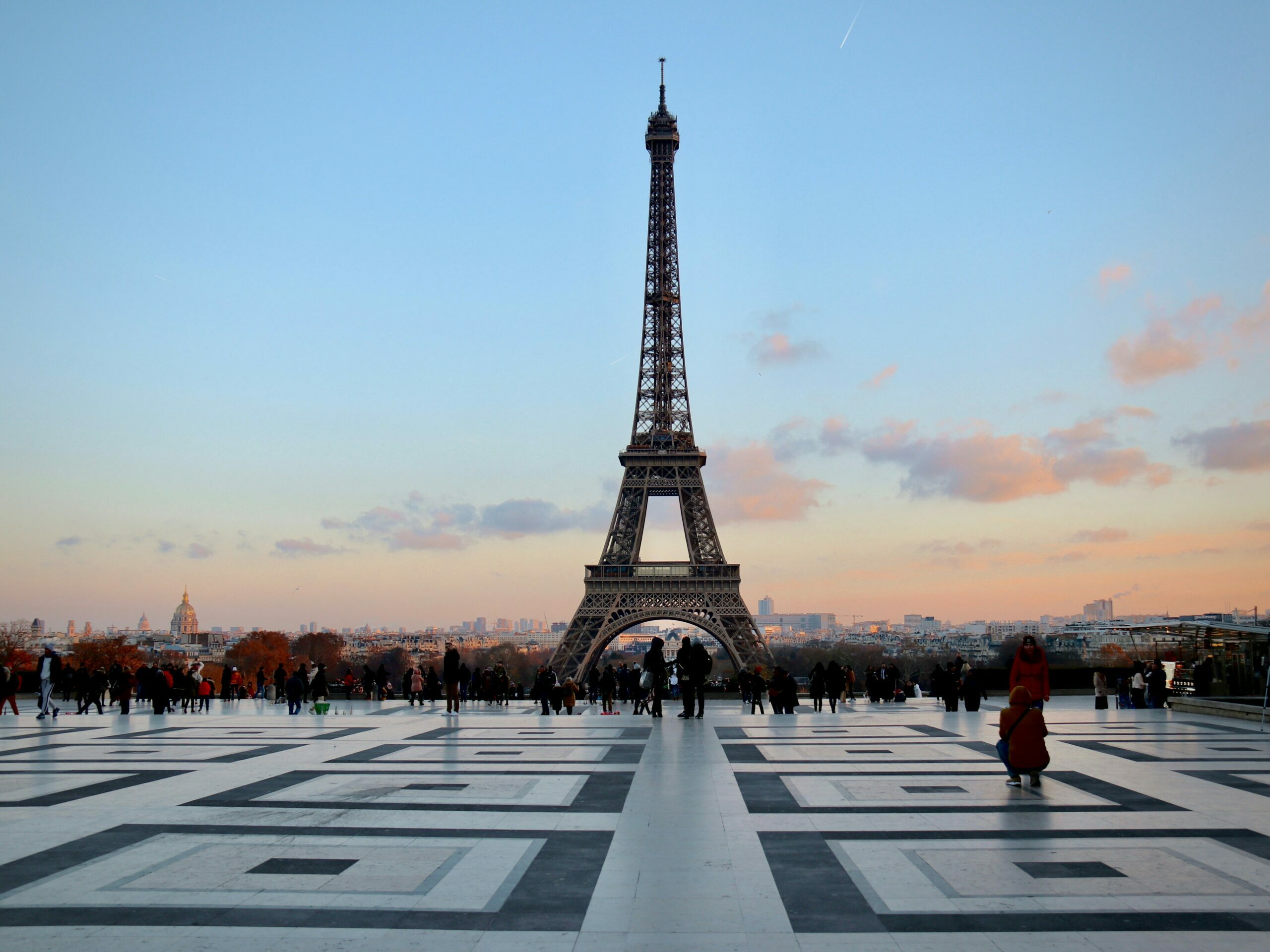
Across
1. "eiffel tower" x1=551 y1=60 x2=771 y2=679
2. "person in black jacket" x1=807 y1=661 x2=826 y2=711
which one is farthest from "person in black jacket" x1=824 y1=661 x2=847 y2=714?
"eiffel tower" x1=551 y1=60 x2=771 y2=679

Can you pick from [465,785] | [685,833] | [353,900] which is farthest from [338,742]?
[353,900]

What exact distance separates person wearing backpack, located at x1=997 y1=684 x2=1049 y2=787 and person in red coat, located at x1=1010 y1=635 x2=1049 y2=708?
9.5 inches

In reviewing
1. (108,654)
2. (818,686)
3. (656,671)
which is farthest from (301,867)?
(108,654)

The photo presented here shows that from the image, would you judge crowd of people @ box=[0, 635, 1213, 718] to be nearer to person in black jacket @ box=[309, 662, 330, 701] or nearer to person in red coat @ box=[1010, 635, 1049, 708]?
person in black jacket @ box=[309, 662, 330, 701]

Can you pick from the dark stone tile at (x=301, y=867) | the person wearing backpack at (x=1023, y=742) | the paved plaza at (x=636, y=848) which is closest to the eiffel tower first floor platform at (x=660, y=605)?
the paved plaza at (x=636, y=848)

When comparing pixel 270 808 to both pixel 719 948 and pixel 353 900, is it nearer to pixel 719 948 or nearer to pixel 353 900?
pixel 353 900

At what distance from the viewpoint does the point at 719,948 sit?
16.8 ft

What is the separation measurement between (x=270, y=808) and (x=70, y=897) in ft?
10.3

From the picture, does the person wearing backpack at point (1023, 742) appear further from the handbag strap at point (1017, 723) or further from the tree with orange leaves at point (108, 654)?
the tree with orange leaves at point (108, 654)

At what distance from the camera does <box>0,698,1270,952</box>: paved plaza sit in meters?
5.47

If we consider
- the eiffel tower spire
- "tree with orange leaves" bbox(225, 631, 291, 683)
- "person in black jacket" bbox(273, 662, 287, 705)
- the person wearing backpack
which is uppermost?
the eiffel tower spire

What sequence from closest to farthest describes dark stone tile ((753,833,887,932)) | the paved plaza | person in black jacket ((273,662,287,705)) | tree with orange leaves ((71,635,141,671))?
1. the paved plaza
2. dark stone tile ((753,833,887,932))
3. person in black jacket ((273,662,287,705))
4. tree with orange leaves ((71,635,141,671))

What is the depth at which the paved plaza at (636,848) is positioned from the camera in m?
5.47

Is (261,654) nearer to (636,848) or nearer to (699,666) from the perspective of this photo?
(699,666)
